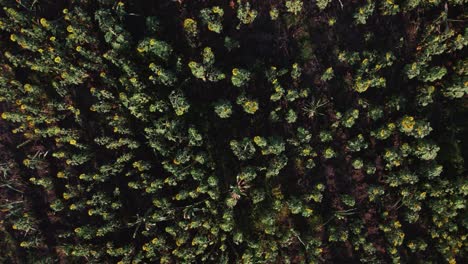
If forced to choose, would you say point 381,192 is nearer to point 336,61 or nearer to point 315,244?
point 315,244

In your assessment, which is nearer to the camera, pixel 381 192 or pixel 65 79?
pixel 381 192

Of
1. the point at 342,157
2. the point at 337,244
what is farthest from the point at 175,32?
the point at 337,244

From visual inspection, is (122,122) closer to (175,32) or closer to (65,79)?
(65,79)

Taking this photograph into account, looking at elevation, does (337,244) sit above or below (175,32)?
below

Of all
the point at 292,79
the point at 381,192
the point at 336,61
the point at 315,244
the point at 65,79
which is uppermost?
the point at 336,61

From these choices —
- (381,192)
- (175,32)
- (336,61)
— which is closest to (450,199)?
→ (381,192)

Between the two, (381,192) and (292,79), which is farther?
(292,79)
